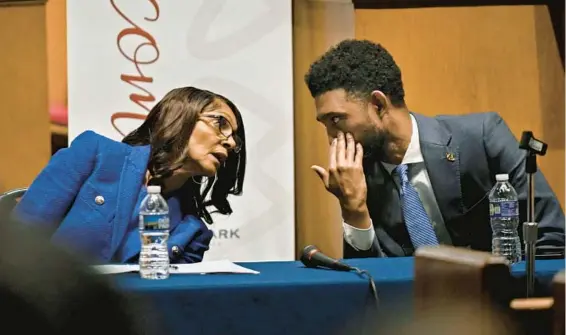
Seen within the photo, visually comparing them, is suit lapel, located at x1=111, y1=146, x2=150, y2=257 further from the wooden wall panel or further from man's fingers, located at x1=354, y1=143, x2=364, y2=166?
the wooden wall panel

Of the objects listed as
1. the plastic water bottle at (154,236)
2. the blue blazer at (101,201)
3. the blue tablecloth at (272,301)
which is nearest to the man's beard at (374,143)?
the blue blazer at (101,201)

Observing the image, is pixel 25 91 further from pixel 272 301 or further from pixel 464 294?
pixel 464 294

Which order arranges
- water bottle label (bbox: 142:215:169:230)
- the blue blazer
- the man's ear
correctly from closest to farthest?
water bottle label (bbox: 142:215:169:230)
the blue blazer
the man's ear

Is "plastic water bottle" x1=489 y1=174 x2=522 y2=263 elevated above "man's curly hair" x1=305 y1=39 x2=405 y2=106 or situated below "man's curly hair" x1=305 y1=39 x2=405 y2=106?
below

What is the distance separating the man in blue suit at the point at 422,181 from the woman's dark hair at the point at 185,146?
38cm

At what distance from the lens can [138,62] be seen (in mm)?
2635

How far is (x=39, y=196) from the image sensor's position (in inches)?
74.3

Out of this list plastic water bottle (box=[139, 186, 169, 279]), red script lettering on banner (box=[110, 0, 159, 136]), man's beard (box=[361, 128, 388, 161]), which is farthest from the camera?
red script lettering on banner (box=[110, 0, 159, 136])

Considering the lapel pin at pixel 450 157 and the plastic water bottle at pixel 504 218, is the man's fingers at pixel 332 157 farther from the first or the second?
the plastic water bottle at pixel 504 218

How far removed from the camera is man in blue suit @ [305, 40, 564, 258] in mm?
2107

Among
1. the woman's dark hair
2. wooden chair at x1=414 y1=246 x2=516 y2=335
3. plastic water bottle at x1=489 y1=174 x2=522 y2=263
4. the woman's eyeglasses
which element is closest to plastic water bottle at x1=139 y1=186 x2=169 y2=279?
the woman's dark hair

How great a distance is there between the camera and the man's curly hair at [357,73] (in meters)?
2.40

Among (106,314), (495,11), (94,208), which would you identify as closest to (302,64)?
(495,11)

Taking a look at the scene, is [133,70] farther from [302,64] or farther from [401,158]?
[401,158]
